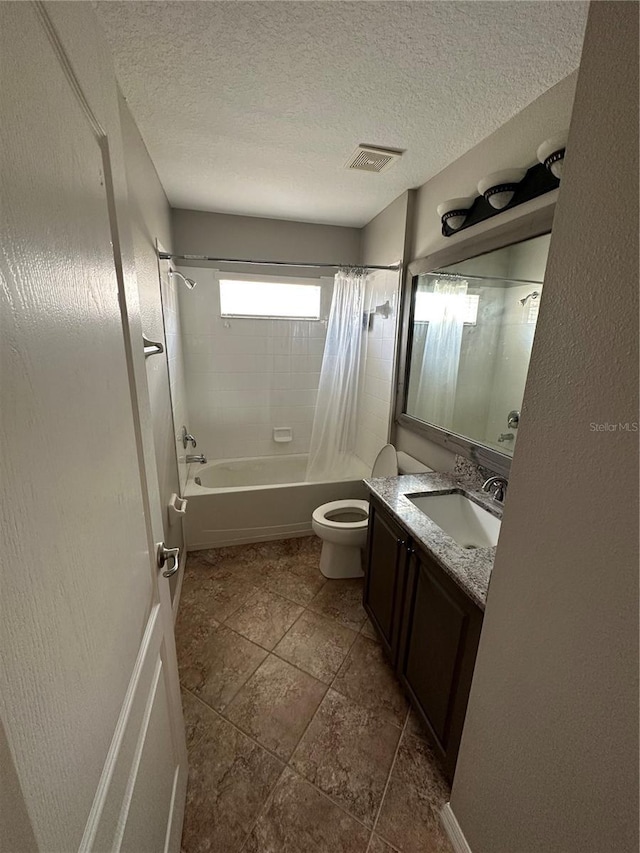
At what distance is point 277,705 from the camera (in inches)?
58.3

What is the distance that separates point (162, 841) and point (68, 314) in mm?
1316

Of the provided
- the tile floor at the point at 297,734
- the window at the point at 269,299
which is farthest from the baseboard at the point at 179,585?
the window at the point at 269,299

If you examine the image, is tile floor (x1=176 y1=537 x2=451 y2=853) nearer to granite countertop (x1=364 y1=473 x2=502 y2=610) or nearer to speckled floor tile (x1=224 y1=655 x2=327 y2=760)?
speckled floor tile (x1=224 y1=655 x2=327 y2=760)

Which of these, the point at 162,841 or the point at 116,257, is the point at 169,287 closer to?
the point at 116,257

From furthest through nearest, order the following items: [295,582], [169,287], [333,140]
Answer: [169,287], [295,582], [333,140]

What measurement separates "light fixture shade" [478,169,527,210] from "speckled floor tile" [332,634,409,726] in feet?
7.33

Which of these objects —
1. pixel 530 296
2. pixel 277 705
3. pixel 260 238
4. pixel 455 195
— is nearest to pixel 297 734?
pixel 277 705

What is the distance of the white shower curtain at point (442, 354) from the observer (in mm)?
1952

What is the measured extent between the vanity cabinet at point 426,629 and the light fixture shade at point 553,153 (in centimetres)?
146

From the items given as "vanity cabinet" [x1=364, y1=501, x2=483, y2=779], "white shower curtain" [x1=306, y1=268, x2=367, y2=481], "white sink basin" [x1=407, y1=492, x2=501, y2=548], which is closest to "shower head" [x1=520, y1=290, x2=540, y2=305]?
"white sink basin" [x1=407, y1=492, x2=501, y2=548]

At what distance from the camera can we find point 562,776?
2.26 ft

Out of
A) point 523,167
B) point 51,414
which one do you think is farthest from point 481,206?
point 51,414

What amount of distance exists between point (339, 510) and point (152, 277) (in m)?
1.90

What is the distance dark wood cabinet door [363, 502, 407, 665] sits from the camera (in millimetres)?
1488
